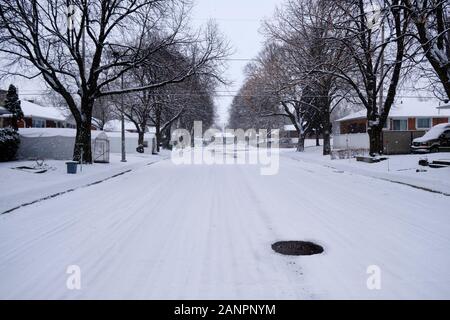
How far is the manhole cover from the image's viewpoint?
6259mm

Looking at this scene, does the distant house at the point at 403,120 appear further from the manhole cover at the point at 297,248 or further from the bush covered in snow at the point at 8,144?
the manhole cover at the point at 297,248

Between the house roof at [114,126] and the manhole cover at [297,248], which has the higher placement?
the house roof at [114,126]

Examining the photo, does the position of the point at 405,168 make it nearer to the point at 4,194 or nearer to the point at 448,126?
the point at 448,126

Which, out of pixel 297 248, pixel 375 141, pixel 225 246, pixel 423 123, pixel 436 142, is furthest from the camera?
pixel 423 123

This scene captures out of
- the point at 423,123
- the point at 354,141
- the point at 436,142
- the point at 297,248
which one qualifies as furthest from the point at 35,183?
the point at 423,123

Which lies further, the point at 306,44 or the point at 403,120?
the point at 403,120

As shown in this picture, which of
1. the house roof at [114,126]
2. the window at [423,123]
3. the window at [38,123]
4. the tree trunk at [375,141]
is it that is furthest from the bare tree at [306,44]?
the house roof at [114,126]

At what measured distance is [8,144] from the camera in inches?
955

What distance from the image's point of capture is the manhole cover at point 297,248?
626 centimetres
